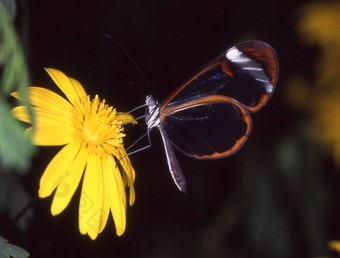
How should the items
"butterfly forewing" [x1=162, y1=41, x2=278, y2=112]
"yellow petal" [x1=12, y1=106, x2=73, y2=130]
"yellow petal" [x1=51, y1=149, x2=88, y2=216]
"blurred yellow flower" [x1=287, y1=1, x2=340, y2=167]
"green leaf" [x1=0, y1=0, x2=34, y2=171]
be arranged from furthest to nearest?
"blurred yellow flower" [x1=287, y1=1, x2=340, y2=167]
"butterfly forewing" [x1=162, y1=41, x2=278, y2=112]
"yellow petal" [x1=12, y1=106, x2=73, y2=130]
"yellow petal" [x1=51, y1=149, x2=88, y2=216]
"green leaf" [x1=0, y1=0, x2=34, y2=171]

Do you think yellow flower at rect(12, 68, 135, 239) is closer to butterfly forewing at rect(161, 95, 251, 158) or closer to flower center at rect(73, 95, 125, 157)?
flower center at rect(73, 95, 125, 157)

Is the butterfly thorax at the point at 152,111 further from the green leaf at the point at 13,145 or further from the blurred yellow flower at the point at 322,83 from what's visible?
the green leaf at the point at 13,145

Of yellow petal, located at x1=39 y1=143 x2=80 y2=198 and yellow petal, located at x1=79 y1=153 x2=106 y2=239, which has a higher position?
yellow petal, located at x1=39 y1=143 x2=80 y2=198

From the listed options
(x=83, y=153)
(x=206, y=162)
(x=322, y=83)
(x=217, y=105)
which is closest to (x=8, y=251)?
(x=83, y=153)

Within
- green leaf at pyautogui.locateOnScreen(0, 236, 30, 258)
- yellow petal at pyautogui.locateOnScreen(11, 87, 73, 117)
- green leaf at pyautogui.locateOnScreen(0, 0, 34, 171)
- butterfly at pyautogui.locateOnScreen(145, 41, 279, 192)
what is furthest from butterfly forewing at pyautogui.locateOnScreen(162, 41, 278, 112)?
green leaf at pyautogui.locateOnScreen(0, 0, 34, 171)

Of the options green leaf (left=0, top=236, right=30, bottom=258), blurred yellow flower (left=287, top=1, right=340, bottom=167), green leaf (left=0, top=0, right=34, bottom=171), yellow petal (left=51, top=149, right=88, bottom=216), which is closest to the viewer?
green leaf (left=0, top=0, right=34, bottom=171)

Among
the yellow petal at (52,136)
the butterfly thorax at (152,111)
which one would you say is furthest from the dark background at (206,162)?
the yellow petal at (52,136)
